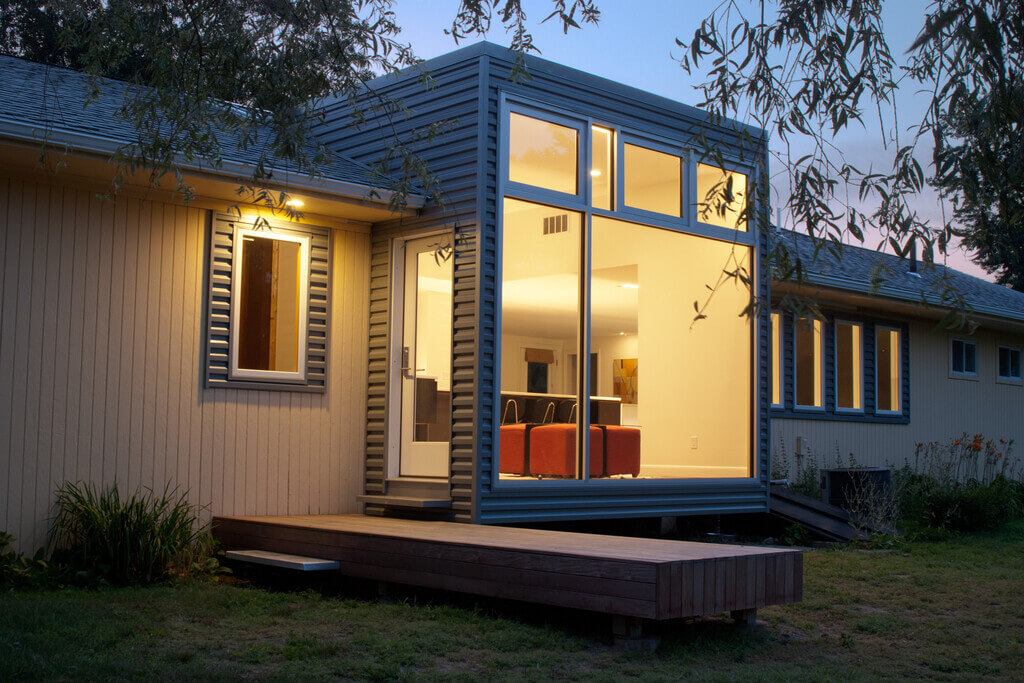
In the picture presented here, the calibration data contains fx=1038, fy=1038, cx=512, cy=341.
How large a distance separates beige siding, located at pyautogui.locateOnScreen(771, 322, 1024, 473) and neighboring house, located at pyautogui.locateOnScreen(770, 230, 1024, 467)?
2cm

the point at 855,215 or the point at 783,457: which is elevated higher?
the point at 855,215

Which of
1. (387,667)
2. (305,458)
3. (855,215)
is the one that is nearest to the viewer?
(855,215)

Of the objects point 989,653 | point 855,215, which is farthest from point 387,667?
point 989,653

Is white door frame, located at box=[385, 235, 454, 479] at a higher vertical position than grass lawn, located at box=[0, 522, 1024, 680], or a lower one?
higher

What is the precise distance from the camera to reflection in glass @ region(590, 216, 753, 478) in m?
9.89

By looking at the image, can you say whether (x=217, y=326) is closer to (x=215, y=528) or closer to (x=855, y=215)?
(x=215, y=528)

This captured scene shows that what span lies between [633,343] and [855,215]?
9.27 metres

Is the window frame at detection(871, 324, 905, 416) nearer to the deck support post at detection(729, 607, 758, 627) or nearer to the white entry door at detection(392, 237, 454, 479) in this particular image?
the white entry door at detection(392, 237, 454, 479)

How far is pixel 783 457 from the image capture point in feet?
41.4

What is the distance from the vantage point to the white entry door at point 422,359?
8.55 meters

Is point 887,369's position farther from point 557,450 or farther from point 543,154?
point 543,154

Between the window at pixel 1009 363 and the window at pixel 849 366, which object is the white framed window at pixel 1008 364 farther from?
the window at pixel 849 366

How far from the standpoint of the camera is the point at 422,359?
859cm

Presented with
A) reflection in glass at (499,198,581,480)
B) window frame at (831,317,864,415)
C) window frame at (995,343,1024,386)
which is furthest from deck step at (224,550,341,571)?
window frame at (995,343,1024,386)
